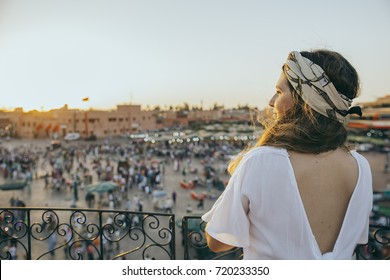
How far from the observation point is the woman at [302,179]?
0.94 m

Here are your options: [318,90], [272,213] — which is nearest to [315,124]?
[318,90]

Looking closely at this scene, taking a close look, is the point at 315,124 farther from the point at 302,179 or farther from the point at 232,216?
the point at 232,216

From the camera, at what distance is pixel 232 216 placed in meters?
1.02

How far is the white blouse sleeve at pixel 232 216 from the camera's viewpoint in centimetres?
98

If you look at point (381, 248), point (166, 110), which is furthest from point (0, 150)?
point (166, 110)

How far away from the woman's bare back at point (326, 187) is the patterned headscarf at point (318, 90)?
0.39 feet

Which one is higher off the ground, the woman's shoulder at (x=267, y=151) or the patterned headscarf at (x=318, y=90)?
the patterned headscarf at (x=318, y=90)

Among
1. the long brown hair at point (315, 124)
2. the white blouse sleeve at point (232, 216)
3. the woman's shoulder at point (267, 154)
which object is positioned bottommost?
the white blouse sleeve at point (232, 216)

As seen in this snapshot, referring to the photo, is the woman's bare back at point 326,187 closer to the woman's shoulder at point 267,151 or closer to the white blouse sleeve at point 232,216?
the woman's shoulder at point 267,151

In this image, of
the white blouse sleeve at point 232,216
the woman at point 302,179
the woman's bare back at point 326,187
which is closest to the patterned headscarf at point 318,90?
the woman at point 302,179

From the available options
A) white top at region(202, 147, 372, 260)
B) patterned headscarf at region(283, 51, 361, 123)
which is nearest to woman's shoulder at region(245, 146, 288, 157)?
white top at region(202, 147, 372, 260)

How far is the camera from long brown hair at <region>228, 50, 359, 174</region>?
0.95m

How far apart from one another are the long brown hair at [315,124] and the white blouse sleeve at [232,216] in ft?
0.23

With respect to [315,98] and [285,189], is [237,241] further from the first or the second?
[315,98]
